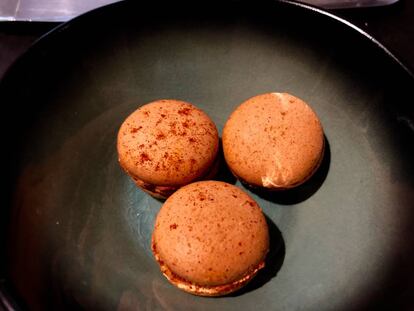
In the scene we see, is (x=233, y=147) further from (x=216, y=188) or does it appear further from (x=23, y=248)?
(x=23, y=248)

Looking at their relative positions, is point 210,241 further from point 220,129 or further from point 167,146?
point 220,129

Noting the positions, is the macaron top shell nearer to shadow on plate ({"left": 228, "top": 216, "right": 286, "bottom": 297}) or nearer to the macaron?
the macaron

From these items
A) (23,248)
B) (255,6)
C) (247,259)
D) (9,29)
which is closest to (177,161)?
(247,259)

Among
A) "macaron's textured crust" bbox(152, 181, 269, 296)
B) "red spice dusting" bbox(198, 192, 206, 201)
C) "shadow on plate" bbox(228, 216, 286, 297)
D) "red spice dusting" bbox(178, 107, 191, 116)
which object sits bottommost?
"shadow on plate" bbox(228, 216, 286, 297)

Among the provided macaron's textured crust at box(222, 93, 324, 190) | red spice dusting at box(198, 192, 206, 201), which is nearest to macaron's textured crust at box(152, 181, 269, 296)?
red spice dusting at box(198, 192, 206, 201)

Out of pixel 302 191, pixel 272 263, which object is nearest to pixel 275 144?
pixel 302 191

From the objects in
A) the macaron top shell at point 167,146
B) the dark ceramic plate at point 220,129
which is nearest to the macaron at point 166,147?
the macaron top shell at point 167,146
